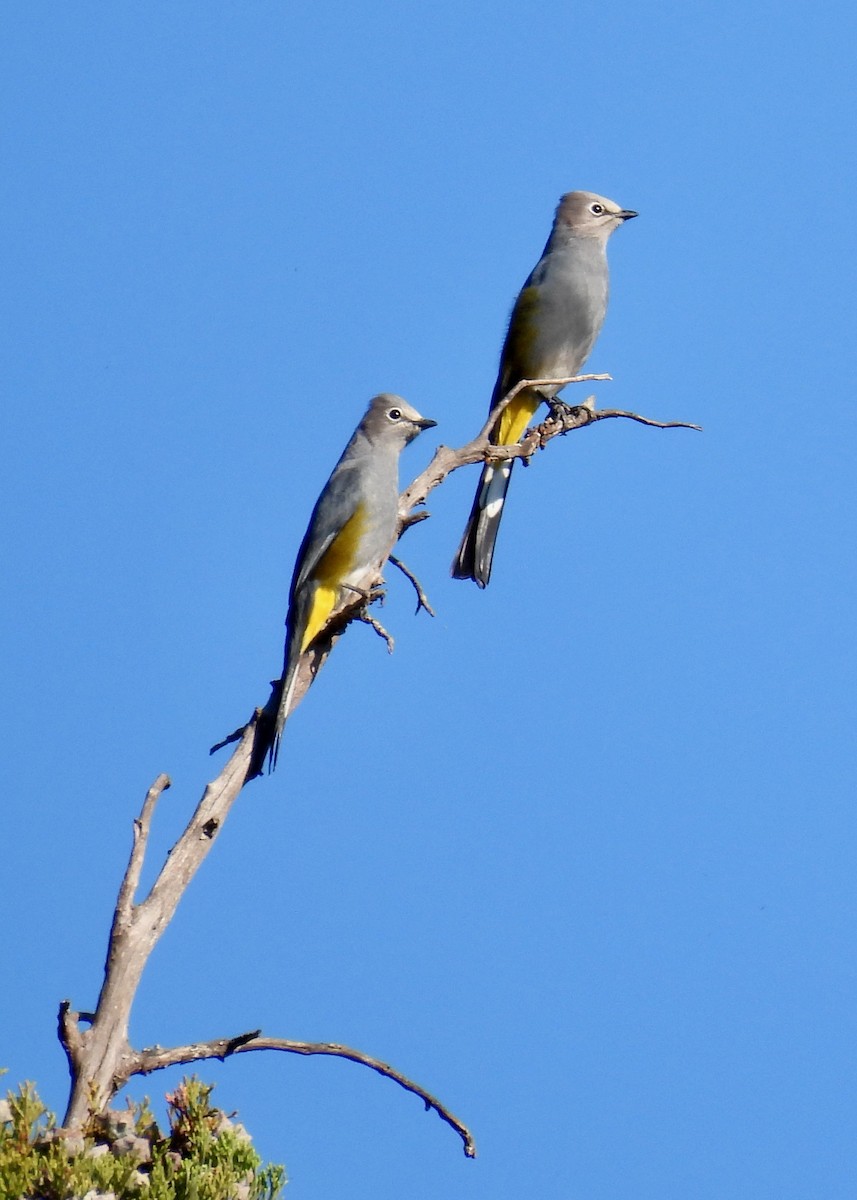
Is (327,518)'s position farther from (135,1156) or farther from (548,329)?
(135,1156)

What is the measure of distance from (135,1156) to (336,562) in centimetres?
347

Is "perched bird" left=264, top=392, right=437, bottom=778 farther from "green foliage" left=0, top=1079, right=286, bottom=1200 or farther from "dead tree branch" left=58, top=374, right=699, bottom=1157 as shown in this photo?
"green foliage" left=0, top=1079, right=286, bottom=1200

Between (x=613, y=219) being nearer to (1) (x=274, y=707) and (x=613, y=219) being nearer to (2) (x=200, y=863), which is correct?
(1) (x=274, y=707)

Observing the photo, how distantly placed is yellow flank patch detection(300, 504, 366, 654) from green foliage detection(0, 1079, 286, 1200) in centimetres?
308

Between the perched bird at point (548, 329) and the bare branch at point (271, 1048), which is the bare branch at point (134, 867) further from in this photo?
the perched bird at point (548, 329)

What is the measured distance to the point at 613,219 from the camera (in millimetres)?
9758

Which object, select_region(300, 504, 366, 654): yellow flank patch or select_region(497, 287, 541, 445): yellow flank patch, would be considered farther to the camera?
select_region(497, 287, 541, 445): yellow flank patch

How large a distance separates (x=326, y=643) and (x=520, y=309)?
315cm

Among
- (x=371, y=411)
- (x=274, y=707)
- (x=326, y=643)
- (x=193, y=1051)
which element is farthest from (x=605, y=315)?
(x=193, y=1051)

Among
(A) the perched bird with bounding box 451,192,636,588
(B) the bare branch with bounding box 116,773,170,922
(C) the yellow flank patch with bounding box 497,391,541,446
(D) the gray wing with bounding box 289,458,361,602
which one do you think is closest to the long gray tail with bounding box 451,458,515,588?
(A) the perched bird with bounding box 451,192,636,588

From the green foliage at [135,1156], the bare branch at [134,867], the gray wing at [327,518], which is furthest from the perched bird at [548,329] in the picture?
the green foliage at [135,1156]

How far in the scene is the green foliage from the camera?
4.66 meters

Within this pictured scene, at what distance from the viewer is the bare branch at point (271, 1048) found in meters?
5.58

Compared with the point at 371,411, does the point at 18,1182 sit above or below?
below
